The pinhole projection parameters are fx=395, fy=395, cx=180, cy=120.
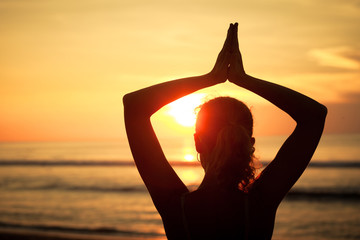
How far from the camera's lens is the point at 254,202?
1493 millimetres

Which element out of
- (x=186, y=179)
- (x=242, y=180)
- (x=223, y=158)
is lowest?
(x=186, y=179)

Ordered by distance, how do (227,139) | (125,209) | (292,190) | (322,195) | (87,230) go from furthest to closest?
(292,190) → (322,195) → (125,209) → (87,230) → (227,139)

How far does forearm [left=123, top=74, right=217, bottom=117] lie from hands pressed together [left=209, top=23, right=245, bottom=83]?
112 mm

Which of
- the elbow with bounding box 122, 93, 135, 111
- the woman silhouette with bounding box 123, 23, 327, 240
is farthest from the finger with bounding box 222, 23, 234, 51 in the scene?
the elbow with bounding box 122, 93, 135, 111

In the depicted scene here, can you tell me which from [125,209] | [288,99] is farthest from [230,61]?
[125,209]

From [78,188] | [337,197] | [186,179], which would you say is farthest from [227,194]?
[186,179]

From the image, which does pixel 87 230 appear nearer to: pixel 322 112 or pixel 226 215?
pixel 226 215

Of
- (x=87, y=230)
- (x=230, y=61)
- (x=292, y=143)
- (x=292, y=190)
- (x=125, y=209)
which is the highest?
(x=230, y=61)

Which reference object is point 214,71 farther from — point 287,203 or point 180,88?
point 287,203

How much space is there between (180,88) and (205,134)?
0.71 ft

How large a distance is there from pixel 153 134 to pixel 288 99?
56 centimetres

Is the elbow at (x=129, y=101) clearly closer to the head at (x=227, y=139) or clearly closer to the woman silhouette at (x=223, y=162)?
the woman silhouette at (x=223, y=162)

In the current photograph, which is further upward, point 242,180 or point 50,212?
point 242,180

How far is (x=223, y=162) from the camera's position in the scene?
4.88 ft
